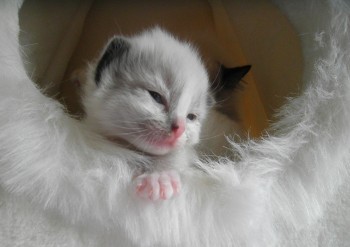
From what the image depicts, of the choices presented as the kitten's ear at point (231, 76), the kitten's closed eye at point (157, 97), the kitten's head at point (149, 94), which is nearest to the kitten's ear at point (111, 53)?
the kitten's head at point (149, 94)

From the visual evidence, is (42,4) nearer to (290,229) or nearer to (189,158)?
(189,158)

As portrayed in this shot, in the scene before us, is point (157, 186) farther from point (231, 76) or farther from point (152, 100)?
point (231, 76)

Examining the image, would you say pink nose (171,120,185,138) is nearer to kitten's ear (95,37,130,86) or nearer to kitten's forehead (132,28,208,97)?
kitten's forehead (132,28,208,97)

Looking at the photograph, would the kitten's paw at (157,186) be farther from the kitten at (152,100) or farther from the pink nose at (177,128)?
the pink nose at (177,128)

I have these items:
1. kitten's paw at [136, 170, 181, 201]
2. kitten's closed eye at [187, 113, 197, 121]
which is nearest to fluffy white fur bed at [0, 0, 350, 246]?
kitten's paw at [136, 170, 181, 201]

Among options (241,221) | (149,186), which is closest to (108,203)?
(149,186)

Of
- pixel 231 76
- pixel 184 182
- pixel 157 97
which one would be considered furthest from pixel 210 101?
pixel 184 182
